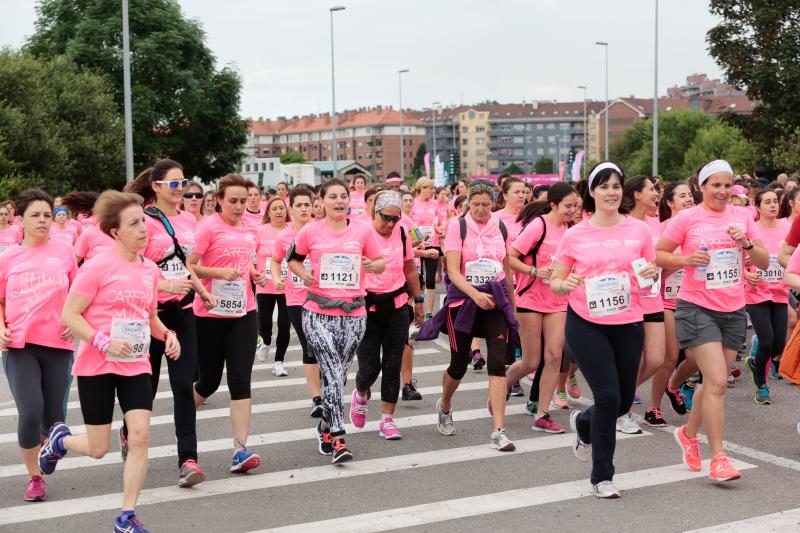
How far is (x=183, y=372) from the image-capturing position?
6648mm

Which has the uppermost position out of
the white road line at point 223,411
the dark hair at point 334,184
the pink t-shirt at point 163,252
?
the dark hair at point 334,184

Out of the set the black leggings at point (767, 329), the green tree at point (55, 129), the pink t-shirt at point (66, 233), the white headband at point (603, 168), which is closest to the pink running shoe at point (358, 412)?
the white headband at point (603, 168)

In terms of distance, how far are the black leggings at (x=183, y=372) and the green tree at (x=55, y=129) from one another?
874 inches

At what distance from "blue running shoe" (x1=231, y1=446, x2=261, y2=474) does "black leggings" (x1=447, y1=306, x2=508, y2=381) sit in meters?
1.76

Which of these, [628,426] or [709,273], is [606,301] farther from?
[628,426]

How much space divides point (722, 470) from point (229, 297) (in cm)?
340

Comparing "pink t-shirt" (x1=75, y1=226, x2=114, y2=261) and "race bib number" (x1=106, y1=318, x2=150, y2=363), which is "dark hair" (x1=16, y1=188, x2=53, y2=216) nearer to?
"pink t-shirt" (x1=75, y1=226, x2=114, y2=261)

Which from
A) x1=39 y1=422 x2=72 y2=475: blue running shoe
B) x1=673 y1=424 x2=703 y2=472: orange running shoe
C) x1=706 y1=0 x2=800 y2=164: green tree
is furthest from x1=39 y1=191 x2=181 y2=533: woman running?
x1=706 y1=0 x2=800 y2=164: green tree

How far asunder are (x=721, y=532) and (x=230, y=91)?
160 ft

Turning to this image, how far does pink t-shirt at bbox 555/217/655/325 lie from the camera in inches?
244

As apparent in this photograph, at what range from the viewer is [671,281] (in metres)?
8.91

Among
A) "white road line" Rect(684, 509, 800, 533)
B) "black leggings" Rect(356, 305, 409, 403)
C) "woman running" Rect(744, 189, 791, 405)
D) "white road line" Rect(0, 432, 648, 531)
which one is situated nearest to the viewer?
"white road line" Rect(684, 509, 800, 533)

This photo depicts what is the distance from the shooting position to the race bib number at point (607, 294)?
6199 millimetres

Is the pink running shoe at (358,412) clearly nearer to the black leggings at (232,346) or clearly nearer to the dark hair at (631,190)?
the black leggings at (232,346)
